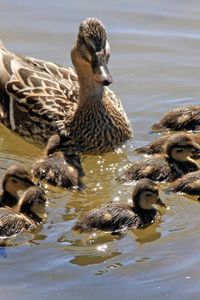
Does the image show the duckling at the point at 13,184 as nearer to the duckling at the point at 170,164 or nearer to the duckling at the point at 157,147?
the duckling at the point at 170,164

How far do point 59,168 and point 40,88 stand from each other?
111cm

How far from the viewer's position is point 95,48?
25.4 ft

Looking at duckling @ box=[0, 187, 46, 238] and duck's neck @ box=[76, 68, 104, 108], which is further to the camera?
duck's neck @ box=[76, 68, 104, 108]

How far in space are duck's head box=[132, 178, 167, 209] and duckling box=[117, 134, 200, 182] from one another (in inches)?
22.0

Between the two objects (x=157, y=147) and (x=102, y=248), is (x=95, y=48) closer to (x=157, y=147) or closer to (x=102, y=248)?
(x=157, y=147)

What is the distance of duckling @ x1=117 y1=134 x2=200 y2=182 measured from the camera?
7.34m

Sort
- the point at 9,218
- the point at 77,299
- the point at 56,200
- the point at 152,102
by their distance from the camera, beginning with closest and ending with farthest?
the point at 77,299 < the point at 9,218 < the point at 56,200 < the point at 152,102

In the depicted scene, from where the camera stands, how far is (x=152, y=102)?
8.83 meters

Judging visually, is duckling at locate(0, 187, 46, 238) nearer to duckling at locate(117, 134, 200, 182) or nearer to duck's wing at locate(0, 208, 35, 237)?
duck's wing at locate(0, 208, 35, 237)

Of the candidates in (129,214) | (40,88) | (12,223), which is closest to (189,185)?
(129,214)

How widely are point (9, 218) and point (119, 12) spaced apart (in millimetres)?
4533

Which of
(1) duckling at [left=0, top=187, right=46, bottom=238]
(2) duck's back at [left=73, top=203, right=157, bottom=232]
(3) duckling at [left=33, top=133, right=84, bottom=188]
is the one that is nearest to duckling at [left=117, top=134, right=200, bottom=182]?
(3) duckling at [left=33, top=133, right=84, bottom=188]

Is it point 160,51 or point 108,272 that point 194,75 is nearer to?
point 160,51

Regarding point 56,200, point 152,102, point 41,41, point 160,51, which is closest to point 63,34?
point 41,41
